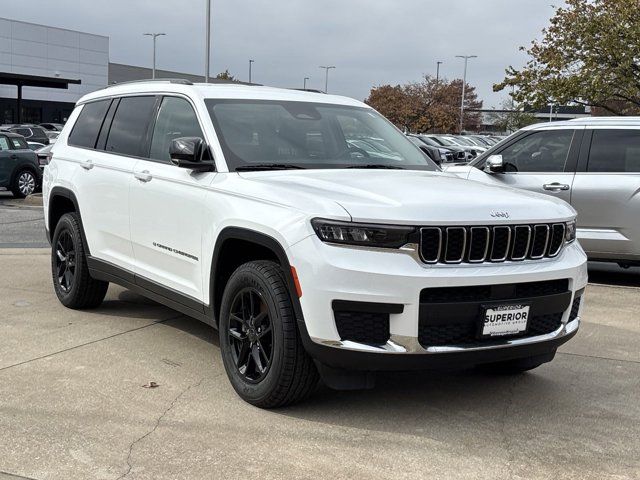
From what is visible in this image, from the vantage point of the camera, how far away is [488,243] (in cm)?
404

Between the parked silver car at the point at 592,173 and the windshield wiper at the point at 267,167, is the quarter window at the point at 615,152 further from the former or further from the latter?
the windshield wiper at the point at 267,167

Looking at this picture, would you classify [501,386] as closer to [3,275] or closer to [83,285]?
[83,285]

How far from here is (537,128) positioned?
8.95 metres

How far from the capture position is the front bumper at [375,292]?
380 centimetres

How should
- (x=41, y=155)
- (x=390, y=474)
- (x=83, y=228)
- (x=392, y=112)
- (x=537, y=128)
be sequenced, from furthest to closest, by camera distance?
(x=392, y=112) < (x=41, y=155) < (x=537, y=128) < (x=83, y=228) < (x=390, y=474)

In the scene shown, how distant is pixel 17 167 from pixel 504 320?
15.7 m

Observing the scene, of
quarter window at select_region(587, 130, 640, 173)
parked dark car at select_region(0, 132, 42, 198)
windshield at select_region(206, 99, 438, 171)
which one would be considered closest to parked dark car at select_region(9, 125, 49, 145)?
parked dark car at select_region(0, 132, 42, 198)

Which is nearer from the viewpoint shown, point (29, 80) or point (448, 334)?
point (448, 334)

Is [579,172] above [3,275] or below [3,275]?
above

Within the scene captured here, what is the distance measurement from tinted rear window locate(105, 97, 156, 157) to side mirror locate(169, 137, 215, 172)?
962mm

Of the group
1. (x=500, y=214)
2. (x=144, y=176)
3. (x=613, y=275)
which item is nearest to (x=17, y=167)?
(x=613, y=275)

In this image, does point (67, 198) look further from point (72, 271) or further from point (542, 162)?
point (542, 162)

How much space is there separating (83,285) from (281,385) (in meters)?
2.94

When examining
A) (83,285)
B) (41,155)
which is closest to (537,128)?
(83,285)
